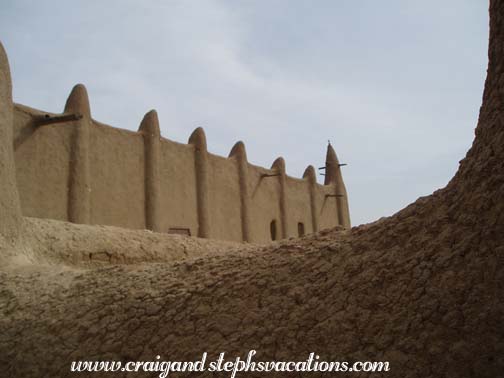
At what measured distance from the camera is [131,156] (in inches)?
493

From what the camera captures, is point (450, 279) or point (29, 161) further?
point (29, 161)

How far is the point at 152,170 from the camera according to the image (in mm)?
12938

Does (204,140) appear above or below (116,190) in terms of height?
above

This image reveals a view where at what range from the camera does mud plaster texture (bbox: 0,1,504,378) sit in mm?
2768

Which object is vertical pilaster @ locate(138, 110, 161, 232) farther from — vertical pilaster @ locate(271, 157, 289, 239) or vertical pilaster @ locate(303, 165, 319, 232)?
vertical pilaster @ locate(303, 165, 319, 232)

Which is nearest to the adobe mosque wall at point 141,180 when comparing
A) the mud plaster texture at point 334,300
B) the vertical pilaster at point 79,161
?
the vertical pilaster at point 79,161

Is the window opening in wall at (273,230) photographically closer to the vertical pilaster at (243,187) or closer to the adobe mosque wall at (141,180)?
the adobe mosque wall at (141,180)

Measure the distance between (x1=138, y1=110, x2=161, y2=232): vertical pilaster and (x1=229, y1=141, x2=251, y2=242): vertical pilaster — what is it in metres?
3.86

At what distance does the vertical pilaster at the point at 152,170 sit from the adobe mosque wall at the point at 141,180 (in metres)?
0.02

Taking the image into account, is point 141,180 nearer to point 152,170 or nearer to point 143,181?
point 143,181

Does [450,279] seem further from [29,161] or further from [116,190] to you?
[116,190]

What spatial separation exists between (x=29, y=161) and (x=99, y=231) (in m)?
4.07

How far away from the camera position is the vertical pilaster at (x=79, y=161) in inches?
428

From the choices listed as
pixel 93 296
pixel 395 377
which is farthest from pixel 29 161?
pixel 395 377
